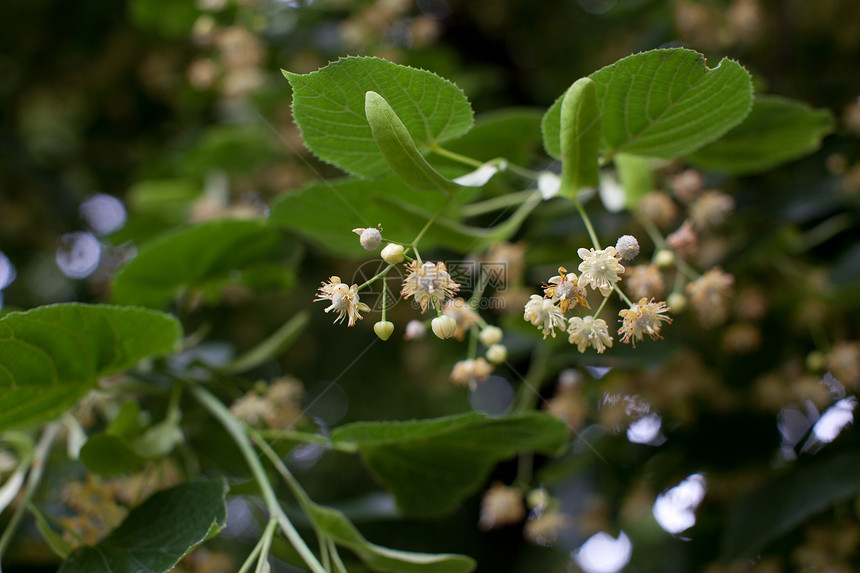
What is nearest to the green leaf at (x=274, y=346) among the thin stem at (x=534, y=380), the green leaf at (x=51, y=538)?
the green leaf at (x=51, y=538)

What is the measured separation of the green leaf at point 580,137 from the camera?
0.66 meters

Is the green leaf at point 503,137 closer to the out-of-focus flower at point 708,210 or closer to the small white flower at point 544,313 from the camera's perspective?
the out-of-focus flower at point 708,210

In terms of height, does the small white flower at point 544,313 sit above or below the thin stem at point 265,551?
above

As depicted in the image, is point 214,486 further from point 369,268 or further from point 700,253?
point 700,253

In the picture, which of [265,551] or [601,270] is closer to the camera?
[601,270]

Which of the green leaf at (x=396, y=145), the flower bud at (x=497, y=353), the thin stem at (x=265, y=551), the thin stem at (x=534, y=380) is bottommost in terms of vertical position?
the thin stem at (x=534, y=380)

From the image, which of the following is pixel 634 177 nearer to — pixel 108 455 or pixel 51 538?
pixel 108 455

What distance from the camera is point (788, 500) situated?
3.88 feet

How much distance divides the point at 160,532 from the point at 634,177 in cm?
86

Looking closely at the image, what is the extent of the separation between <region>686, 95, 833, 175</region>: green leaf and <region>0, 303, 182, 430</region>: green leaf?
936 mm

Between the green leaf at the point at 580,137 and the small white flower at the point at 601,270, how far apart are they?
15 centimetres

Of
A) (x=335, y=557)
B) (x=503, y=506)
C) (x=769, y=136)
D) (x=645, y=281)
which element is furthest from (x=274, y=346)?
(x=769, y=136)

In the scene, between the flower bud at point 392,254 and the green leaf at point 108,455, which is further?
the green leaf at point 108,455

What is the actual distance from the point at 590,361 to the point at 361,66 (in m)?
0.79
